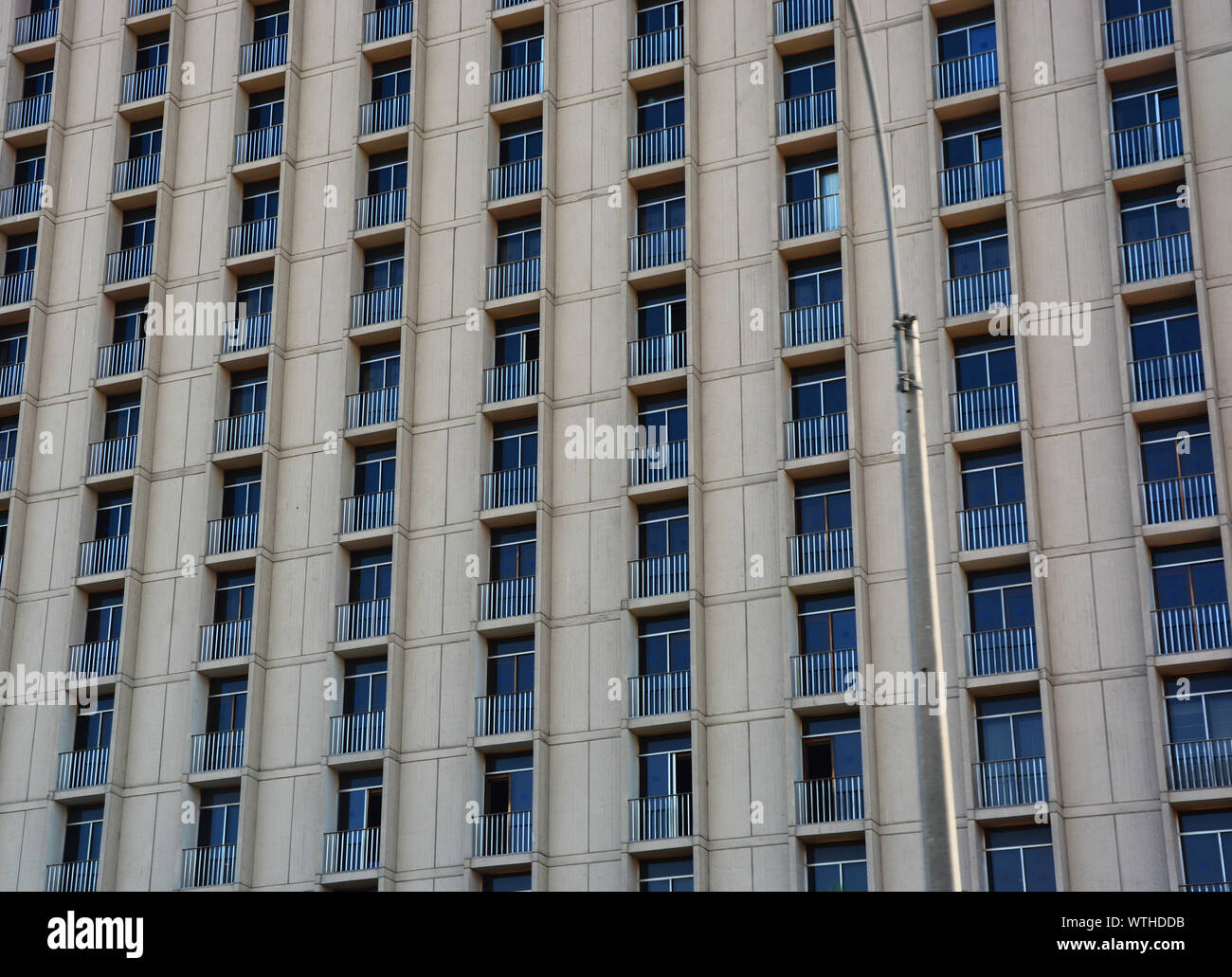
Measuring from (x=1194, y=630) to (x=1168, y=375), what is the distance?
616cm

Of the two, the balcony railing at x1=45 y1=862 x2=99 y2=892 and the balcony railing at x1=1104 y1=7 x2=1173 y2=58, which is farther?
the balcony railing at x1=45 y1=862 x2=99 y2=892

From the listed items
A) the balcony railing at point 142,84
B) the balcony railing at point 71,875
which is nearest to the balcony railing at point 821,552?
the balcony railing at point 71,875

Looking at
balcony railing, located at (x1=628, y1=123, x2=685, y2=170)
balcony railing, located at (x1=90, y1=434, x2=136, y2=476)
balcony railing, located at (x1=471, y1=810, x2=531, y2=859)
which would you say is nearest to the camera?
balcony railing, located at (x1=471, y1=810, x2=531, y2=859)

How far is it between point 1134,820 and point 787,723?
812 centimetres

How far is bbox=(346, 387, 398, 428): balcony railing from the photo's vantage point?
49.6 metres

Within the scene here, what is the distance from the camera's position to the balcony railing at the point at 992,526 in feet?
140

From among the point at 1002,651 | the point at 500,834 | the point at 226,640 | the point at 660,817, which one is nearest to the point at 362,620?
the point at 226,640

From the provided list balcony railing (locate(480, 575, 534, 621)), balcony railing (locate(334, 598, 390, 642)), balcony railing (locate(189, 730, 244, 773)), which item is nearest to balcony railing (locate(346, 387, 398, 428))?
balcony railing (locate(334, 598, 390, 642))

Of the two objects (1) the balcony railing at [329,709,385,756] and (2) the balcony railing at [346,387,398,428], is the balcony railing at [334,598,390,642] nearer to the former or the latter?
(1) the balcony railing at [329,709,385,756]

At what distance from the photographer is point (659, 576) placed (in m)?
45.5

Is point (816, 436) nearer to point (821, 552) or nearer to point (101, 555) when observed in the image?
point (821, 552)

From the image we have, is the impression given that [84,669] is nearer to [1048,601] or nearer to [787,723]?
[787,723]

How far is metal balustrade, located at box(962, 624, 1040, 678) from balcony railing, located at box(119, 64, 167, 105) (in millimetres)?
30774

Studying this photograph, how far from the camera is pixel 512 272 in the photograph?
164ft
